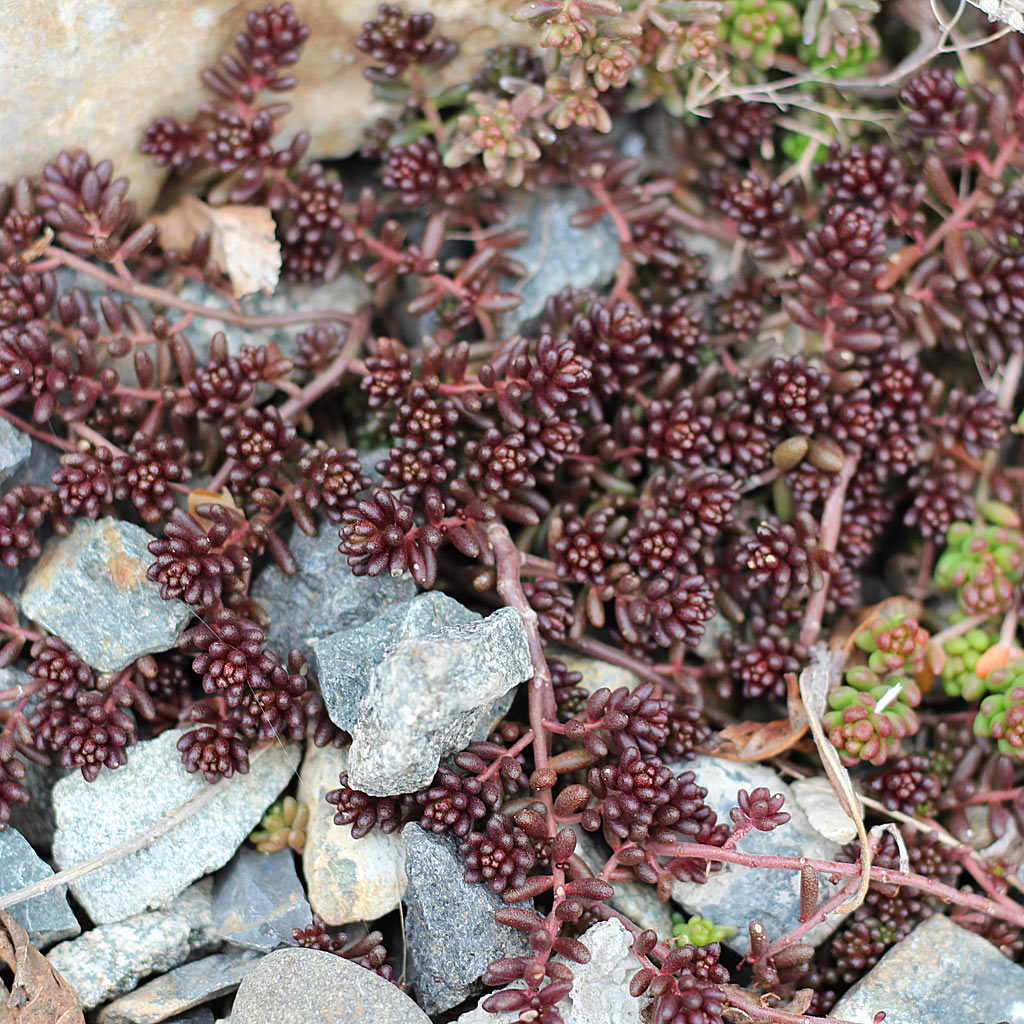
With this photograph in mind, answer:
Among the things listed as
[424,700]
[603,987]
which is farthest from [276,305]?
[603,987]

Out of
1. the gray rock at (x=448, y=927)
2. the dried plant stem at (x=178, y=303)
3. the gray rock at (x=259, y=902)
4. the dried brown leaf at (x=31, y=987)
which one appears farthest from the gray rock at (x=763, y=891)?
the dried plant stem at (x=178, y=303)

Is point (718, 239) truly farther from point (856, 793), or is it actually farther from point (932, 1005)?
point (932, 1005)

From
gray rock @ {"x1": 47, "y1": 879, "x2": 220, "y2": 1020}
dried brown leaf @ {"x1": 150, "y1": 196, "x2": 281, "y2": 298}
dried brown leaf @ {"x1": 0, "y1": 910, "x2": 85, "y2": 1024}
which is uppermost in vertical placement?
dried brown leaf @ {"x1": 150, "y1": 196, "x2": 281, "y2": 298}

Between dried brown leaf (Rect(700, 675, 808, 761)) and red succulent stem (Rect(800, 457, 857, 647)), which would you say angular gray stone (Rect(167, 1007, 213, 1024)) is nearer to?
dried brown leaf (Rect(700, 675, 808, 761))

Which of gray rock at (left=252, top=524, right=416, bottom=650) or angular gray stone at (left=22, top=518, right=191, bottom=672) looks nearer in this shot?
angular gray stone at (left=22, top=518, right=191, bottom=672)

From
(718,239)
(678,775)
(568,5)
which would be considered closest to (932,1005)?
(678,775)

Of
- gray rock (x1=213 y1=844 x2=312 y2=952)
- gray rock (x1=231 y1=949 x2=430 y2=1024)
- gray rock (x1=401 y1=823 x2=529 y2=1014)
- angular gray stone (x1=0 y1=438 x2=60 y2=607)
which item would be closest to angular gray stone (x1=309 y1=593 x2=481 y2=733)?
gray rock (x1=401 y1=823 x2=529 y2=1014)

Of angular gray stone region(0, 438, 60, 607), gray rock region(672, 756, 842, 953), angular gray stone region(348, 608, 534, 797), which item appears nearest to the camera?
angular gray stone region(348, 608, 534, 797)
